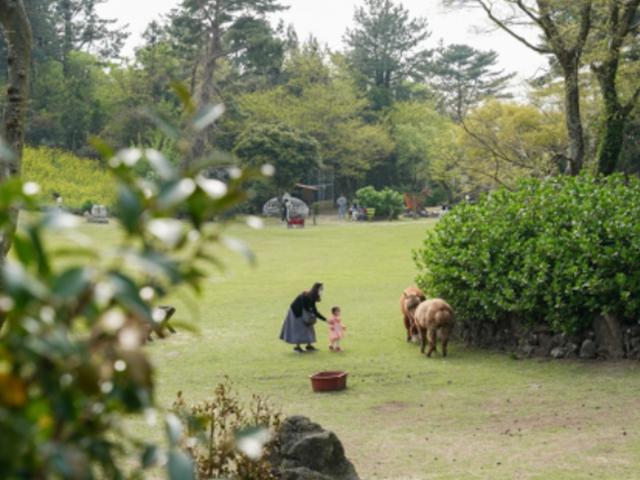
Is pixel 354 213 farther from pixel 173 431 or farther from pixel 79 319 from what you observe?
pixel 79 319

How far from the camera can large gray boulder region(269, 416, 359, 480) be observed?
6.30 metres

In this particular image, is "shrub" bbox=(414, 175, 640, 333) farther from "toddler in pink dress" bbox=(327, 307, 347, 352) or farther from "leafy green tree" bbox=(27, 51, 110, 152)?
"leafy green tree" bbox=(27, 51, 110, 152)

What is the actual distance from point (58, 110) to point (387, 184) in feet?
75.5

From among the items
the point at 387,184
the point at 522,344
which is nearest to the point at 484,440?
the point at 522,344

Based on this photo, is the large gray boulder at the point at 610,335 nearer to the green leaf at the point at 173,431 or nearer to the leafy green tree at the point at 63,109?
the green leaf at the point at 173,431

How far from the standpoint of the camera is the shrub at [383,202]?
48.8m

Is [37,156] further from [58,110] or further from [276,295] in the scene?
[276,295]

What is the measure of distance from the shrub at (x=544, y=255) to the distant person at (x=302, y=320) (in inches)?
84.4

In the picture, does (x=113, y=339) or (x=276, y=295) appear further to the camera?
(x=276, y=295)

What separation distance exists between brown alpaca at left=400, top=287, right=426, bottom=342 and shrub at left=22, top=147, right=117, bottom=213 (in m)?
30.6

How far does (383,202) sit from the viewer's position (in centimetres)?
4891

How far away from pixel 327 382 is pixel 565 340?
12.5ft

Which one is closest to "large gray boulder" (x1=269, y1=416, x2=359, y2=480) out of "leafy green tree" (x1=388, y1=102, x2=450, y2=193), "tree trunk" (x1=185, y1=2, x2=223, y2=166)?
"tree trunk" (x1=185, y1=2, x2=223, y2=166)

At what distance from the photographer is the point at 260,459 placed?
594 centimetres
